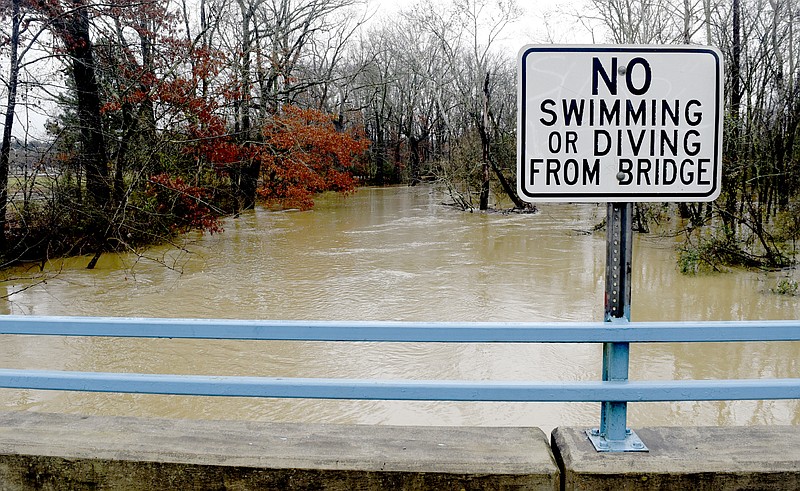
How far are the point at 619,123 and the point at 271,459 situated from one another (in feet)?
5.51

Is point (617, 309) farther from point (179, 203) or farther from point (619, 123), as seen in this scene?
point (179, 203)

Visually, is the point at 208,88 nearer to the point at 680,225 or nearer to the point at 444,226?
the point at 444,226

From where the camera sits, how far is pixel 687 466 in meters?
2.29

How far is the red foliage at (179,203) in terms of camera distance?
15.2m

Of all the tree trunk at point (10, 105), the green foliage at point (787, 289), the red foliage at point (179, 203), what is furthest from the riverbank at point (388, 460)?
the red foliage at point (179, 203)

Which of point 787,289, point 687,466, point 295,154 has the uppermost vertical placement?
point 295,154

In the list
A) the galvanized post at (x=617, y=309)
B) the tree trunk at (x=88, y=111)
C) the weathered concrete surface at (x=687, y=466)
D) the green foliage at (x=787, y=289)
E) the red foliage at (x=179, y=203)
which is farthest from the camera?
the red foliage at (x=179, y=203)

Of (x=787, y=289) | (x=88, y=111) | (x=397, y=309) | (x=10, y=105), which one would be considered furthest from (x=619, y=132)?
(x=88, y=111)

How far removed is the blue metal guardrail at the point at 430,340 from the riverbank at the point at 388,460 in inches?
6.7

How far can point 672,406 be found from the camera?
234 inches

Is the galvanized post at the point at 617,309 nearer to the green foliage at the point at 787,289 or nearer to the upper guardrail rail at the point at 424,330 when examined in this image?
the upper guardrail rail at the point at 424,330

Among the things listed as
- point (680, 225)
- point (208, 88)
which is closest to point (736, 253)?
point (680, 225)

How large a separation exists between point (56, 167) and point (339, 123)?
100ft

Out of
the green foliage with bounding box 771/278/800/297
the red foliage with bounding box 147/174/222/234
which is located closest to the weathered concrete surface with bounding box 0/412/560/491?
the green foliage with bounding box 771/278/800/297
